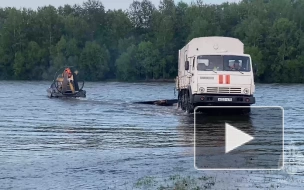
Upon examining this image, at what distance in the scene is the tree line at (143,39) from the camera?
289 ft

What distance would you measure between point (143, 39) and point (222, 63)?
3255 inches

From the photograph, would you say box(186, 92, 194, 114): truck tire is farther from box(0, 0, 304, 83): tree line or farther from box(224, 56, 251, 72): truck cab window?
box(0, 0, 304, 83): tree line

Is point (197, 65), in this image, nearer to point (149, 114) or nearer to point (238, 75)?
point (238, 75)

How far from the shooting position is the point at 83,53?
316 feet

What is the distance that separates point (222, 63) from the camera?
2302 centimetres

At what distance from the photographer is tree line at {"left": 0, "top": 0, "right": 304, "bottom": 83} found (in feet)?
289

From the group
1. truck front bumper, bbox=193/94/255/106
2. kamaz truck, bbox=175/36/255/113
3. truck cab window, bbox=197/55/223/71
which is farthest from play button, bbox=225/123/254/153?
truck cab window, bbox=197/55/223/71

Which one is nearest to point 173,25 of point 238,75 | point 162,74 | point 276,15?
point 162,74

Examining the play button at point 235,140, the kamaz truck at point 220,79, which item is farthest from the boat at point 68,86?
the play button at point 235,140

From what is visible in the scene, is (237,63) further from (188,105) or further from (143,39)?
(143,39)

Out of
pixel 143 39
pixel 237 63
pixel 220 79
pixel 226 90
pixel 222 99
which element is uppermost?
pixel 143 39

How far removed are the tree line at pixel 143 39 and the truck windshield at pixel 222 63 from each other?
63490 millimetres

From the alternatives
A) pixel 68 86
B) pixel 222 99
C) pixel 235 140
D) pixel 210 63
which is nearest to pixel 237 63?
pixel 210 63

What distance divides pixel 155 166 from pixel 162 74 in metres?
83.3
